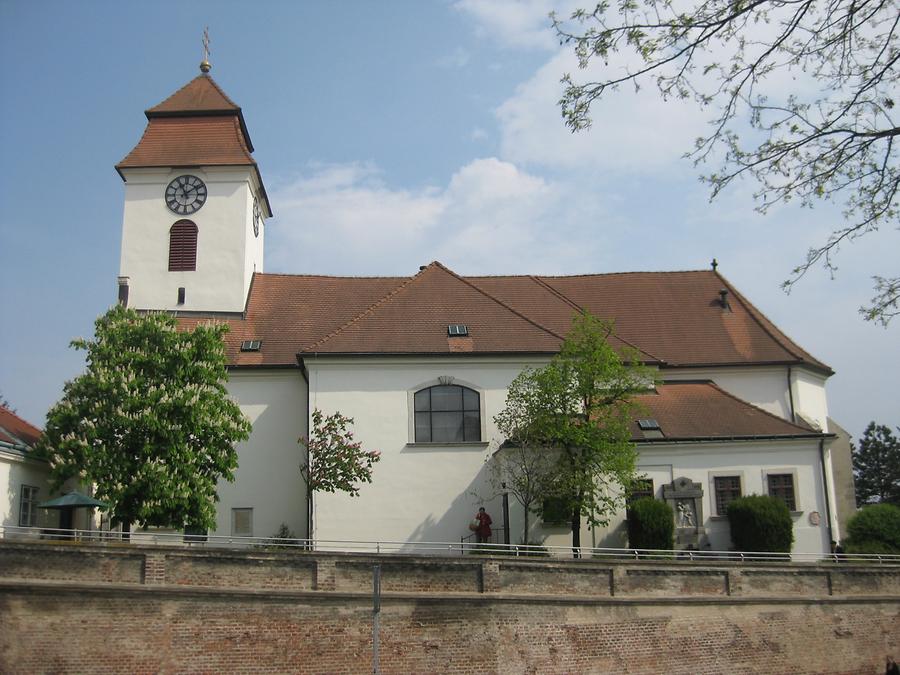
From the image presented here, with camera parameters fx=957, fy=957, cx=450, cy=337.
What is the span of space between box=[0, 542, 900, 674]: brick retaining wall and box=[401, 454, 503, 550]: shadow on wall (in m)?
7.54

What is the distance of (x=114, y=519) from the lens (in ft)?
79.7

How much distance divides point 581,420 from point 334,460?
694 cm

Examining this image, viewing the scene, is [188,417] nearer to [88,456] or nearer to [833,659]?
[88,456]

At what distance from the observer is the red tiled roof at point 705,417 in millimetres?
28594

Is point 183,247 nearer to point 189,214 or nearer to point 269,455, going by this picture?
point 189,214

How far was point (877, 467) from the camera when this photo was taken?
61.3 metres

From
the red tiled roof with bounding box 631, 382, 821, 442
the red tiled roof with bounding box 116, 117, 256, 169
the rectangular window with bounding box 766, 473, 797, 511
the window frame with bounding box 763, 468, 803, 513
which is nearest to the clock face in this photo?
A: the red tiled roof with bounding box 116, 117, 256, 169

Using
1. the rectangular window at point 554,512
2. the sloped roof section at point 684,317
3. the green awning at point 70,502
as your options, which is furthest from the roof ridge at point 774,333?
the green awning at point 70,502

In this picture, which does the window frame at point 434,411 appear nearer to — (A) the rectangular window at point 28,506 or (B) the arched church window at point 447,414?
(B) the arched church window at point 447,414

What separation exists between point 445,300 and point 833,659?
15.6 metres

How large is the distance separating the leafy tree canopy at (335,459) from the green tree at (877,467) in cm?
4415

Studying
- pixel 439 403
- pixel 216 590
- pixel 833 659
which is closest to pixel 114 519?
pixel 216 590

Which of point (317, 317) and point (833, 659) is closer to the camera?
point (833, 659)

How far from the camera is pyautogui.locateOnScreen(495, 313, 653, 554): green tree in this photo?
1005 inches
